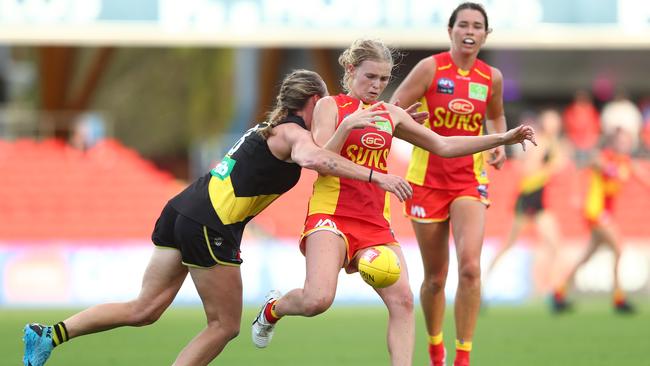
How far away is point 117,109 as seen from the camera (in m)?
42.2

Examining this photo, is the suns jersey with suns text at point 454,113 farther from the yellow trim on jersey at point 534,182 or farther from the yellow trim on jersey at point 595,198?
the yellow trim on jersey at point 534,182

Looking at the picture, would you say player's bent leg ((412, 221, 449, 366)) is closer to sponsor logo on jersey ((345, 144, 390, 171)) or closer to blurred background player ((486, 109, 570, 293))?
sponsor logo on jersey ((345, 144, 390, 171))

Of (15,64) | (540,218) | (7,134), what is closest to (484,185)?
(540,218)

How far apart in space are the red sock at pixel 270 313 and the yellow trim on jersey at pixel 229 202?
637 millimetres

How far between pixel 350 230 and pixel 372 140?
0.55 meters

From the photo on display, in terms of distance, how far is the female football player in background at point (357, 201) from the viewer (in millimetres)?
7152

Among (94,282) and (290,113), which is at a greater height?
(290,113)

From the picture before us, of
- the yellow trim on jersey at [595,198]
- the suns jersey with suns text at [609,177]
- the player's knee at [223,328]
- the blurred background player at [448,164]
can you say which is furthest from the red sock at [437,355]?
the suns jersey with suns text at [609,177]

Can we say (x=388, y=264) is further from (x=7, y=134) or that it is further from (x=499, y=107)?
(x=7, y=134)

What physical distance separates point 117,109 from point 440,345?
34.7 m

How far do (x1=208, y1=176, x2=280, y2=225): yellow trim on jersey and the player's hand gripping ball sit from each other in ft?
2.42

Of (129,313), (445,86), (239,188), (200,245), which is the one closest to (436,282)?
(445,86)

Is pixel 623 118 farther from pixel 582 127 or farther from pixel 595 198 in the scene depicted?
pixel 595 198

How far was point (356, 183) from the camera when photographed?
7.38 meters
